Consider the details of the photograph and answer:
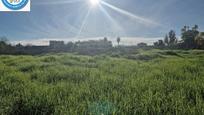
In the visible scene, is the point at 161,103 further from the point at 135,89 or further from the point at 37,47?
the point at 37,47

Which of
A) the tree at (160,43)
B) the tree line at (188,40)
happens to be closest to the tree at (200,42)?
the tree line at (188,40)

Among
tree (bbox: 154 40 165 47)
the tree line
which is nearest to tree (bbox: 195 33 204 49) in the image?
the tree line

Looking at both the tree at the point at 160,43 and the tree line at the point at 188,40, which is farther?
the tree at the point at 160,43

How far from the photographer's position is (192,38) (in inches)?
2717

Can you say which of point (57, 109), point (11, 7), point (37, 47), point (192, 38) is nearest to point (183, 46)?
point (192, 38)

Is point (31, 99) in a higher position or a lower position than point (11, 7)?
lower

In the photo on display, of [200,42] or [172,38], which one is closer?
[200,42]

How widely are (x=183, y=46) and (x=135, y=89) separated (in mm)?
67524

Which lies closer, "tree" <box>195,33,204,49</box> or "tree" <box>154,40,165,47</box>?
"tree" <box>195,33,204,49</box>

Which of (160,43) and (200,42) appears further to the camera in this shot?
(160,43)

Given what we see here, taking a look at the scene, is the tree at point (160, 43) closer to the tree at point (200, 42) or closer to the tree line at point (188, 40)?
the tree line at point (188, 40)

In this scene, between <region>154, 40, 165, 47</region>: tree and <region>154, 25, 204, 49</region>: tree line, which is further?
<region>154, 40, 165, 47</region>: tree

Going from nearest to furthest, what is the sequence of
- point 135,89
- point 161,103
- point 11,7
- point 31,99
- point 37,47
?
1. point 161,103
2. point 31,99
3. point 135,89
4. point 11,7
5. point 37,47

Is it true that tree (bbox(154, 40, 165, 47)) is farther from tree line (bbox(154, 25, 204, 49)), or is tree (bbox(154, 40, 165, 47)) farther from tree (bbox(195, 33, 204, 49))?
tree (bbox(195, 33, 204, 49))
